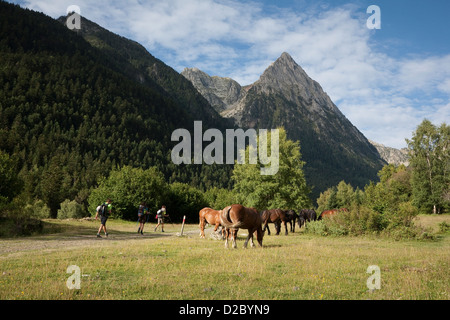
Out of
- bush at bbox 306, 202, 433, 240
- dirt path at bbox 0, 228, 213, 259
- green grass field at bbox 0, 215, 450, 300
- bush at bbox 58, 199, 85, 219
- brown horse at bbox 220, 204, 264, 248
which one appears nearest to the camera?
green grass field at bbox 0, 215, 450, 300

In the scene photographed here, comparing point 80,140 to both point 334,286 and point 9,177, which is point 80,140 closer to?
point 9,177

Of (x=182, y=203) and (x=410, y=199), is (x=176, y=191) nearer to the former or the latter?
(x=182, y=203)

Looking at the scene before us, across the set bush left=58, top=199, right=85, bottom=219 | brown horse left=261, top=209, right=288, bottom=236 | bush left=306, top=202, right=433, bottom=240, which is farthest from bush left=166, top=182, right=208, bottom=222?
bush left=306, top=202, right=433, bottom=240

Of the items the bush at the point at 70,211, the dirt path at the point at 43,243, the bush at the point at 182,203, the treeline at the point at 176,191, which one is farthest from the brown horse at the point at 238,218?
the bush at the point at 70,211

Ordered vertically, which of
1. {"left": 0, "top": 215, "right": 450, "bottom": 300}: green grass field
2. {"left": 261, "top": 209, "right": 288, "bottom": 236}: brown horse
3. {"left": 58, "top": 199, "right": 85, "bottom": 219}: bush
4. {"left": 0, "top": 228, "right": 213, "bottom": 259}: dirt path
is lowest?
{"left": 58, "top": 199, "right": 85, "bottom": 219}: bush

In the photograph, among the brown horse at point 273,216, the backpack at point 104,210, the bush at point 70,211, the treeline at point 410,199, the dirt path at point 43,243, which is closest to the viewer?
the dirt path at point 43,243

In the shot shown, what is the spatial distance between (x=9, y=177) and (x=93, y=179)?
109 m

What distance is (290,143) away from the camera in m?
44.7

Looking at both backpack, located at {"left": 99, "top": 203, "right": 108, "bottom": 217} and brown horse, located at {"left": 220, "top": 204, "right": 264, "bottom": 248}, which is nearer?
brown horse, located at {"left": 220, "top": 204, "right": 264, "bottom": 248}

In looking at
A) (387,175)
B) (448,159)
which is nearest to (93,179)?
(387,175)

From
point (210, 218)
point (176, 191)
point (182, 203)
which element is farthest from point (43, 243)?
point (176, 191)

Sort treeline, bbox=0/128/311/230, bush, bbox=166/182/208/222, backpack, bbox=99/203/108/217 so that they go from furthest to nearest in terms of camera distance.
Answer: bush, bbox=166/182/208/222 → treeline, bbox=0/128/311/230 → backpack, bbox=99/203/108/217

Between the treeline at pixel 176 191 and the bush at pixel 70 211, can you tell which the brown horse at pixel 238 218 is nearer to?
the treeline at pixel 176 191

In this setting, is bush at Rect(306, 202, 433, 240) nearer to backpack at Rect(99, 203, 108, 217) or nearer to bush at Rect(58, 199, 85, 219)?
backpack at Rect(99, 203, 108, 217)
